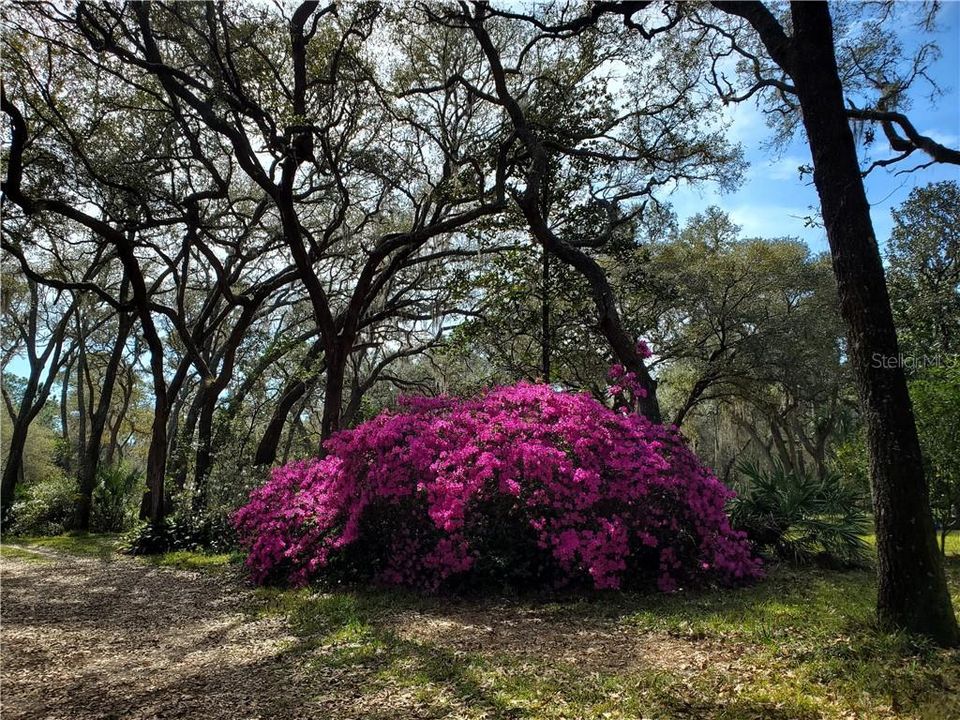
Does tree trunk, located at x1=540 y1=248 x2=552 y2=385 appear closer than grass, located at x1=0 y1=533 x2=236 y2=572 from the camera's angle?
No

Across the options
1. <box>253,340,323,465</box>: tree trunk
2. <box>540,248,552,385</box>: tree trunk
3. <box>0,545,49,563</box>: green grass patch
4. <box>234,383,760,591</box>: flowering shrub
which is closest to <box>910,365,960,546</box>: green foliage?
<box>234,383,760,591</box>: flowering shrub

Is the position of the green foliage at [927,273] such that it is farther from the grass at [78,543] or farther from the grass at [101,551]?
the grass at [78,543]

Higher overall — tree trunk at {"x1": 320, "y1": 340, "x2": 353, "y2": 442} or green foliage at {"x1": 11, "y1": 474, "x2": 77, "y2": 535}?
tree trunk at {"x1": 320, "y1": 340, "x2": 353, "y2": 442}

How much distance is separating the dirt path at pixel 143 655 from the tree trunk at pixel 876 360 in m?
3.48

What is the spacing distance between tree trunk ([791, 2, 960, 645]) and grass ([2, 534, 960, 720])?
29cm

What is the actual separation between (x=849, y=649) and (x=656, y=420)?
408cm

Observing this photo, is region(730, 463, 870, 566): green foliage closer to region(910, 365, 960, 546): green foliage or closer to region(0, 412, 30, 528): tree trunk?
region(910, 365, 960, 546): green foliage

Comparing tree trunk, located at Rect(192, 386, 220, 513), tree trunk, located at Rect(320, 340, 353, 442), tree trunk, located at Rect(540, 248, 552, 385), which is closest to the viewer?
tree trunk, located at Rect(320, 340, 353, 442)

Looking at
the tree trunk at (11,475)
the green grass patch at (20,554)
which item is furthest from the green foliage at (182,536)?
the tree trunk at (11,475)

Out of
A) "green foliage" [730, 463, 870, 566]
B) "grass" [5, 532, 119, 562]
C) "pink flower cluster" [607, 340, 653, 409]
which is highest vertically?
"pink flower cluster" [607, 340, 653, 409]

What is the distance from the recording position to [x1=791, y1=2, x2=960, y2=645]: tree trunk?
3.64 metres

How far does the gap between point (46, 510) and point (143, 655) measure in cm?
1366

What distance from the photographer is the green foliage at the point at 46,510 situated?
582 inches

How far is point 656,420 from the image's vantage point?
24.8 ft
